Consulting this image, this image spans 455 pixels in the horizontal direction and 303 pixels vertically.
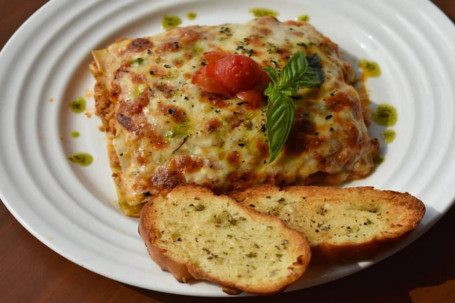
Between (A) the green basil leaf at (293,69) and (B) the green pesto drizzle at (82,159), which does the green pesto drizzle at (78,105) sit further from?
(A) the green basil leaf at (293,69)

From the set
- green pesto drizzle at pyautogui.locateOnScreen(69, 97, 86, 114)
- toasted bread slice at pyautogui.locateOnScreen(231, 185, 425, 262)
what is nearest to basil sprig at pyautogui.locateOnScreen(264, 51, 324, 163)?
toasted bread slice at pyautogui.locateOnScreen(231, 185, 425, 262)

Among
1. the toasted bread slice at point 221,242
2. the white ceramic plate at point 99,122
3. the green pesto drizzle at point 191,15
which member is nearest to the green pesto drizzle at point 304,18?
the white ceramic plate at point 99,122

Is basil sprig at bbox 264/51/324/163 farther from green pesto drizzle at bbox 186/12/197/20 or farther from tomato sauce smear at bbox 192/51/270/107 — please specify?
green pesto drizzle at bbox 186/12/197/20

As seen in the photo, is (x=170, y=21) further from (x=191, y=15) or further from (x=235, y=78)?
(x=235, y=78)

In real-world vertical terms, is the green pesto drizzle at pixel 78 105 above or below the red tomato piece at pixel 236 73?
below

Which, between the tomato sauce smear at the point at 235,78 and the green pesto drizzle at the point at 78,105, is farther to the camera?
the green pesto drizzle at the point at 78,105

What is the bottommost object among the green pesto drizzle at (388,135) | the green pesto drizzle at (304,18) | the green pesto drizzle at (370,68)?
the green pesto drizzle at (388,135)

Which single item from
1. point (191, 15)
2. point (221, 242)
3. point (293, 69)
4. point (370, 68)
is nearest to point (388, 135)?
point (370, 68)
